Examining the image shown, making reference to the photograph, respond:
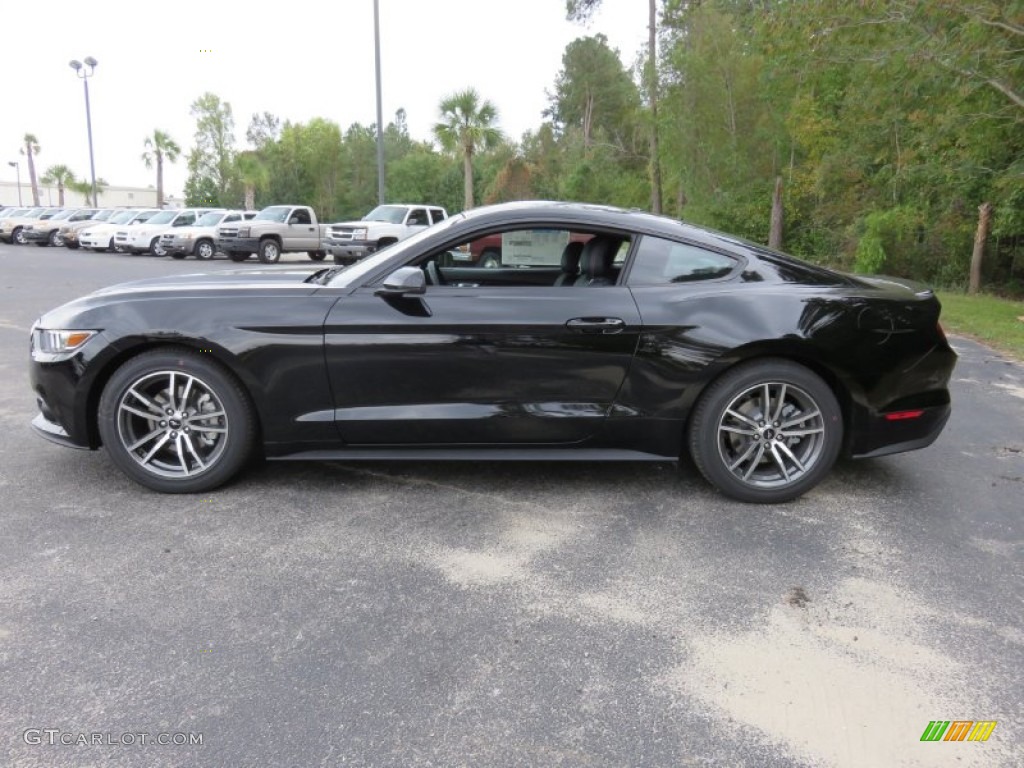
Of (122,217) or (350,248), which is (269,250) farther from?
(122,217)

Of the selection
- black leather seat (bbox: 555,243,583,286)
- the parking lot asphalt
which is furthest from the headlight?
black leather seat (bbox: 555,243,583,286)

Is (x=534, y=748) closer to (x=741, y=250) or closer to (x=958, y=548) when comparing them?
(x=958, y=548)

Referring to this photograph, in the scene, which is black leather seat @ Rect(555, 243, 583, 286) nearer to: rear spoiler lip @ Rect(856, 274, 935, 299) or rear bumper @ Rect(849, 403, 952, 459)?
rear spoiler lip @ Rect(856, 274, 935, 299)

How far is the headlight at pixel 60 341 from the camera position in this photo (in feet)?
12.3

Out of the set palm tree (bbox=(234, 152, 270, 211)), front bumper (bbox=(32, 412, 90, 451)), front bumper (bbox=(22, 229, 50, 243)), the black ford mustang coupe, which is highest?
palm tree (bbox=(234, 152, 270, 211))

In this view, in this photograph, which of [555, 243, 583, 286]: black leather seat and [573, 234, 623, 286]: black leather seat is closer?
[573, 234, 623, 286]: black leather seat

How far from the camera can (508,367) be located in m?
3.74

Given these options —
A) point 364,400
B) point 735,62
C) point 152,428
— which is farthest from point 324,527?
point 735,62

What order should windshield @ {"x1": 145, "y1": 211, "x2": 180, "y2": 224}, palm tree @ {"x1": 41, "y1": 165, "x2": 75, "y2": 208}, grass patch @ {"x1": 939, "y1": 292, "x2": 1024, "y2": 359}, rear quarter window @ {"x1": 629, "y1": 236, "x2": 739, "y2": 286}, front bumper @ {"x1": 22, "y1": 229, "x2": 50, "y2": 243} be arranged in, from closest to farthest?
1. rear quarter window @ {"x1": 629, "y1": 236, "x2": 739, "y2": 286}
2. grass patch @ {"x1": 939, "y1": 292, "x2": 1024, "y2": 359}
3. windshield @ {"x1": 145, "y1": 211, "x2": 180, "y2": 224}
4. front bumper @ {"x1": 22, "y1": 229, "x2": 50, "y2": 243}
5. palm tree @ {"x1": 41, "y1": 165, "x2": 75, "y2": 208}

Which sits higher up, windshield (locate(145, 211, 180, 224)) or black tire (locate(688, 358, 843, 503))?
windshield (locate(145, 211, 180, 224))

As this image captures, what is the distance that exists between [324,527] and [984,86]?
12.4 metres

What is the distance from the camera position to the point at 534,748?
6.98 feet

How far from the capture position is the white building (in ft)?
326

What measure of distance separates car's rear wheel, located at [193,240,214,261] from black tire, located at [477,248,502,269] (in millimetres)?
21485
